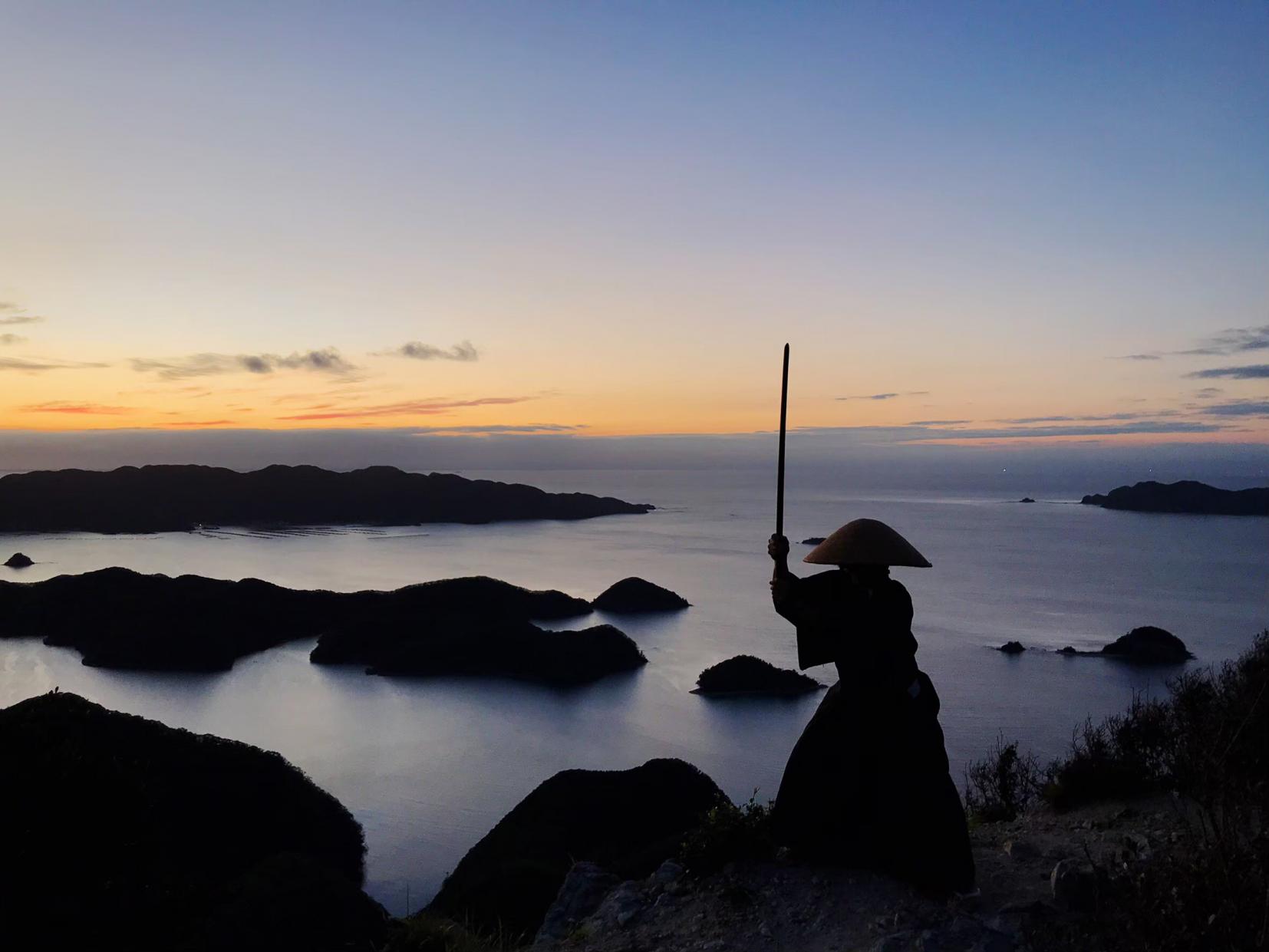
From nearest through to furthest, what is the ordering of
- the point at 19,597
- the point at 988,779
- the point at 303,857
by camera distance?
the point at 303,857 < the point at 988,779 < the point at 19,597

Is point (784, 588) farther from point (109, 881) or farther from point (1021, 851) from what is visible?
point (109, 881)

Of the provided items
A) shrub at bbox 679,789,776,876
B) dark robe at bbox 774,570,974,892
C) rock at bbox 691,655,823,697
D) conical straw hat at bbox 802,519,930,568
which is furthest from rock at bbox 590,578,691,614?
conical straw hat at bbox 802,519,930,568

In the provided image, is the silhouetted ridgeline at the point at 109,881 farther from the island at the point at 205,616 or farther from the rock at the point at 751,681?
the island at the point at 205,616

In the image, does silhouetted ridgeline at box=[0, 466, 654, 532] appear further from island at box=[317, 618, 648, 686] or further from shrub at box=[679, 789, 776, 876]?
shrub at box=[679, 789, 776, 876]

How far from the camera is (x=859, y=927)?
419 cm

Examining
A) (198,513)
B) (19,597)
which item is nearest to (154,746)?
(19,597)

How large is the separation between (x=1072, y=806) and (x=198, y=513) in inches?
→ 4021

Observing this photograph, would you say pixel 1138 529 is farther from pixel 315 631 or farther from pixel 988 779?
pixel 988 779

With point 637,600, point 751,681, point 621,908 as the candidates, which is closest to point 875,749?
point 621,908

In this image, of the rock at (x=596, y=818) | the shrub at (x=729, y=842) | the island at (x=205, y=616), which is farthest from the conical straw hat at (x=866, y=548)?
the island at (x=205, y=616)

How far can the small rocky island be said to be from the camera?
35531 millimetres

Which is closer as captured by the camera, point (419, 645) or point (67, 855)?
point (67, 855)

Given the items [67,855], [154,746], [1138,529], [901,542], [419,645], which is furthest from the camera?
[1138,529]

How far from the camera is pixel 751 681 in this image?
32969mm
